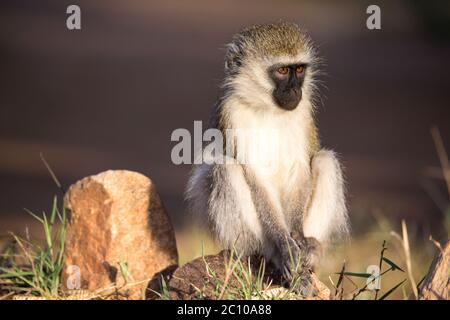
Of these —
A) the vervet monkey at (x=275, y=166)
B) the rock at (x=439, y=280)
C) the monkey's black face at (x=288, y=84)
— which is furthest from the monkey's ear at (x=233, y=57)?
the rock at (x=439, y=280)

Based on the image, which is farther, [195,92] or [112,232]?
[195,92]

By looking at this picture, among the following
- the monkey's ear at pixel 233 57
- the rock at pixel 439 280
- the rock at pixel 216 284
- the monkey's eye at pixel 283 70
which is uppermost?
the monkey's ear at pixel 233 57

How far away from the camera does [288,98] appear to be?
6395mm

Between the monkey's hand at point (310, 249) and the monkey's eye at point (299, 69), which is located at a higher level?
the monkey's eye at point (299, 69)

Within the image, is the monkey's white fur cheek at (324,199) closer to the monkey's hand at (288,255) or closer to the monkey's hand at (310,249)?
the monkey's hand at (310,249)

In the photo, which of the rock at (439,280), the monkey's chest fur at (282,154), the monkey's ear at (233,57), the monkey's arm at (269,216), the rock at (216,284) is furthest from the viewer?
the monkey's ear at (233,57)

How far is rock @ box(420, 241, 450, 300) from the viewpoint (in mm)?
5086

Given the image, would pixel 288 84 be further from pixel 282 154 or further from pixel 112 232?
pixel 112 232

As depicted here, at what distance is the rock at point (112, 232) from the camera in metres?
6.23

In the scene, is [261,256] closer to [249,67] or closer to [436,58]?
[249,67]

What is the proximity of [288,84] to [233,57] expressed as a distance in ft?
1.78

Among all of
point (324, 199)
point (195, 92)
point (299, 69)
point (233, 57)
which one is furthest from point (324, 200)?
point (195, 92)
